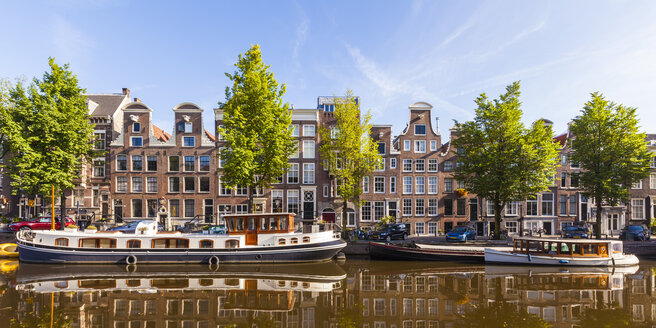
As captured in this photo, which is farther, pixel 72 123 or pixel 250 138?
pixel 72 123

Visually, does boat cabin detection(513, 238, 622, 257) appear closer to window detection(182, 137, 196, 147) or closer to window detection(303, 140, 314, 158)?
window detection(303, 140, 314, 158)

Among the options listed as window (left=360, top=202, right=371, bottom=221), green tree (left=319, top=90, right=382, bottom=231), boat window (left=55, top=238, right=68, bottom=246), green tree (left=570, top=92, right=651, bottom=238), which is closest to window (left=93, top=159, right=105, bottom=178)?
boat window (left=55, top=238, right=68, bottom=246)

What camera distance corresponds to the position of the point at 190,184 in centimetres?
3656

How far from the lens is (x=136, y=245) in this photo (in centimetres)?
2322

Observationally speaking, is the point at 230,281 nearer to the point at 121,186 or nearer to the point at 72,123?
the point at 72,123

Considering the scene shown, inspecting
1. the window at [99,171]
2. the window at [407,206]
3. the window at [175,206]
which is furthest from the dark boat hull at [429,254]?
the window at [99,171]

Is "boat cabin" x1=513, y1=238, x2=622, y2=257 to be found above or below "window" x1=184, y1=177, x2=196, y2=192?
below

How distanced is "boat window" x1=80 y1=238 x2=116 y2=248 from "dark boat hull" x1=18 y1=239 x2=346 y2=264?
0.31 metres

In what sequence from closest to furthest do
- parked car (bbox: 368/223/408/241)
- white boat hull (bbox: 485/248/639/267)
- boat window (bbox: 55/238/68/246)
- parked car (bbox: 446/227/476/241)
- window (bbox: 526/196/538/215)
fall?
1. boat window (bbox: 55/238/68/246)
2. white boat hull (bbox: 485/248/639/267)
3. parked car (bbox: 446/227/476/241)
4. parked car (bbox: 368/223/408/241)
5. window (bbox: 526/196/538/215)

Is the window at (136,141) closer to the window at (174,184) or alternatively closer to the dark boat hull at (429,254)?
the window at (174,184)

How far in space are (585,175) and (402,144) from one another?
17.3m

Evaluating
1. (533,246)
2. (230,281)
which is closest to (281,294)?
(230,281)

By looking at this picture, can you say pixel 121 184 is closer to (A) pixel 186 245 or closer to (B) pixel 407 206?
(A) pixel 186 245

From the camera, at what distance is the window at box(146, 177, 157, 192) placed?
36.3m
